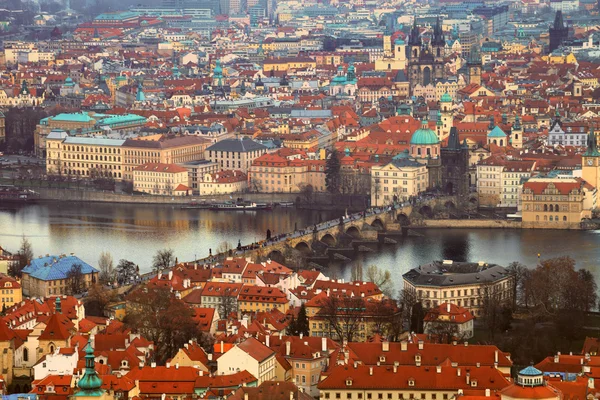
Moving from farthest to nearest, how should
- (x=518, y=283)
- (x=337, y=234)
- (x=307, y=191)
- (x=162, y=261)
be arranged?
1. (x=307, y=191)
2. (x=337, y=234)
3. (x=162, y=261)
4. (x=518, y=283)

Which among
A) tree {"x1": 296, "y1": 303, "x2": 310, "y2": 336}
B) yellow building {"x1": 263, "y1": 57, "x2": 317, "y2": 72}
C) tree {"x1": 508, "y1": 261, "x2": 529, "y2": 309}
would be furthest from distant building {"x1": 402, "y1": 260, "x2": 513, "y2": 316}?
yellow building {"x1": 263, "y1": 57, "x2": 317, "y2": 72}

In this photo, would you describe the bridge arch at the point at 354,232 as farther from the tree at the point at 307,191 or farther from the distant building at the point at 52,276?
the distant building at the point at 52,276

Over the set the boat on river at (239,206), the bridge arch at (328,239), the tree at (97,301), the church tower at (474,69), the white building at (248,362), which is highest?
the white building at (248,362)

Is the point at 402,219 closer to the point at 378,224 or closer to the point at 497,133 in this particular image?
the point at 378,224

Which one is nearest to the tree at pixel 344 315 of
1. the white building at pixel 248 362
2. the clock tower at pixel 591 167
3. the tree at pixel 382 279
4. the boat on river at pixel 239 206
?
the white building at pixel 248 362

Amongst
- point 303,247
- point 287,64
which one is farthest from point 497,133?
point 287,64

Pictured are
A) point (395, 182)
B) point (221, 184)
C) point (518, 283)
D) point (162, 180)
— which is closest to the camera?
point (518, 283)

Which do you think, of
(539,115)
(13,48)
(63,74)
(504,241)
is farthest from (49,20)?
(504,241)
